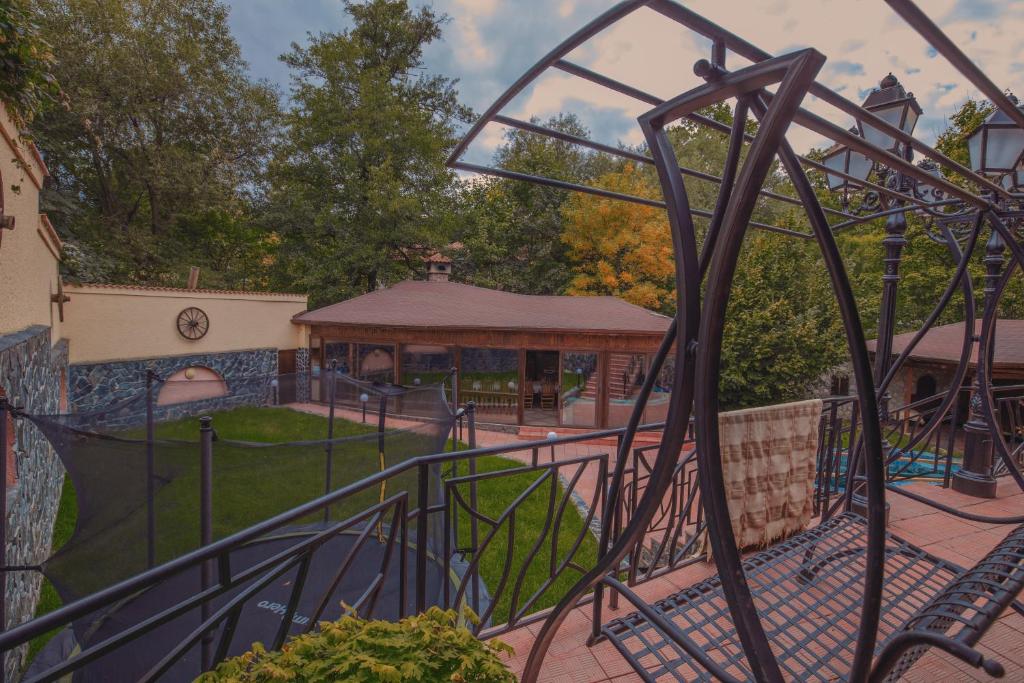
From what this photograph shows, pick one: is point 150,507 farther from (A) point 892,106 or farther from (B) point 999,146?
(B) point 999,146

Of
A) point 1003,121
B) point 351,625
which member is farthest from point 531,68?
point 1003,121

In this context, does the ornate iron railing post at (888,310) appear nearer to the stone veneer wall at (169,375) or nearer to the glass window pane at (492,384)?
the glass window pane at (492,384)

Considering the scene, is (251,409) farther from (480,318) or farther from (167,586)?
(167,586)

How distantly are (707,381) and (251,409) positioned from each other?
488 inches

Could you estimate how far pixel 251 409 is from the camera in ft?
37.4

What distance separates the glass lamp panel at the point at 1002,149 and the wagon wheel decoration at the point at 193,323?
42.1 feet

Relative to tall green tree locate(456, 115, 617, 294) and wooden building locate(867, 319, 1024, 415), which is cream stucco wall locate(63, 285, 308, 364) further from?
wooden building locate(867, 319, 1024, 415)

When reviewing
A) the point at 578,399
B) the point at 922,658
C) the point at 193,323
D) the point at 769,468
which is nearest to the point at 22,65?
the point at 769,468

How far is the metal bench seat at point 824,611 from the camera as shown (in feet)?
4.20

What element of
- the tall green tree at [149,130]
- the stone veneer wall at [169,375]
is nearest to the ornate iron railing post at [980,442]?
the stone veneer wall at [169,375]

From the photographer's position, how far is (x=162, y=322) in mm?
10469

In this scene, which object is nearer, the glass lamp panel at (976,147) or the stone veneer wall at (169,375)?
the glass lamp panel at (976,147)

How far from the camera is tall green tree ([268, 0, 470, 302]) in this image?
48.0ft

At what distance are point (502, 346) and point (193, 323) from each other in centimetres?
700
